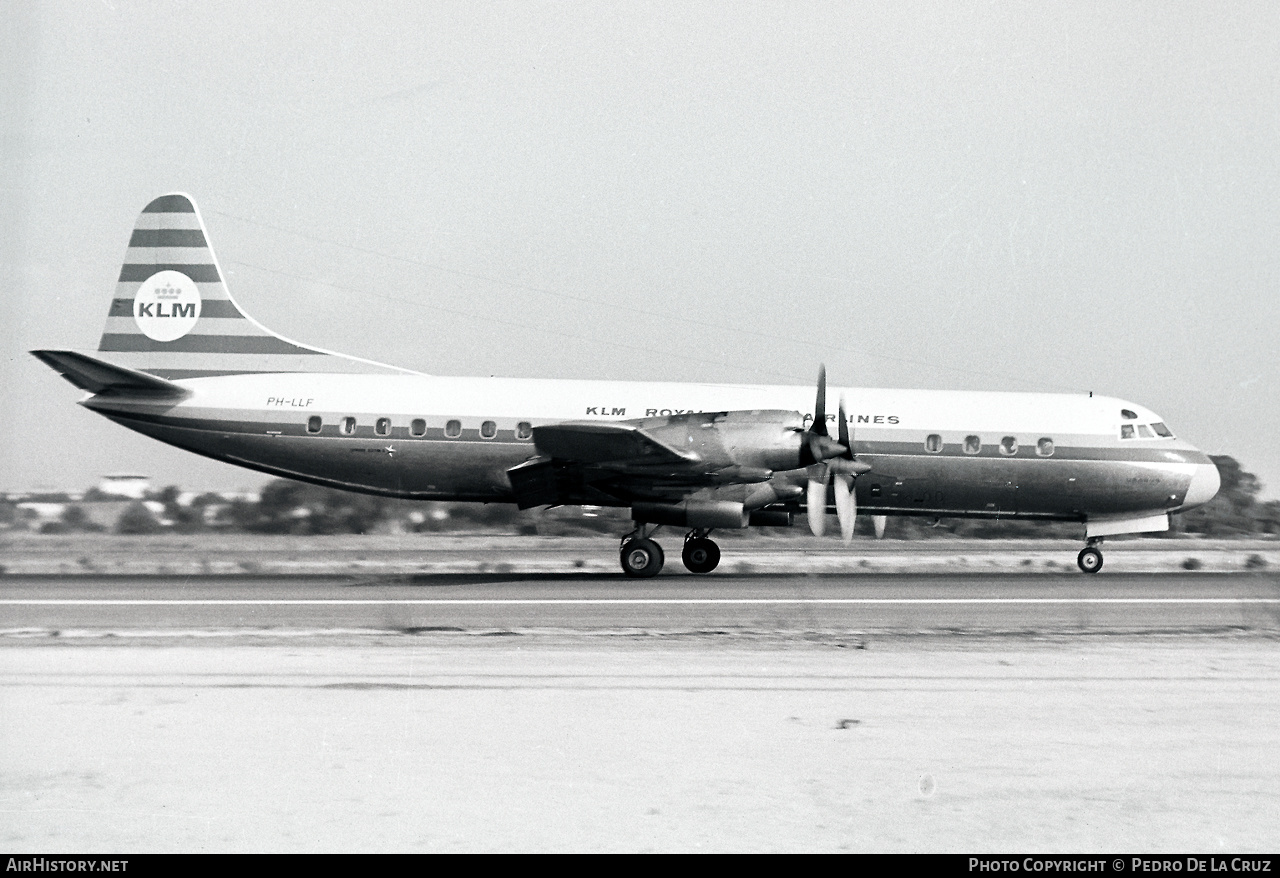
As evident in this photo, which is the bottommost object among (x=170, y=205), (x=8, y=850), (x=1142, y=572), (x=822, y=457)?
(x=8, y=850)

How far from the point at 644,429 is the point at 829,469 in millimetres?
3285

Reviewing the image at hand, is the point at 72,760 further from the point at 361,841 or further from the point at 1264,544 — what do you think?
the point at 1264,544

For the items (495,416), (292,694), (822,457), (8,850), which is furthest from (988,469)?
(8,850)

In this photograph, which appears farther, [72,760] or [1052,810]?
[72,760]

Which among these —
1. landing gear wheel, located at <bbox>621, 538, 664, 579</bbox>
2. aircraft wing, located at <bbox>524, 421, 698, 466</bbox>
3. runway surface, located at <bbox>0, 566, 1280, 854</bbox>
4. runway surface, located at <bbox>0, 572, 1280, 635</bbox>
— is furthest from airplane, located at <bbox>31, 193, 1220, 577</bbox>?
runway surface, located at <bbox>0, 566, 1280, 854</bbox>

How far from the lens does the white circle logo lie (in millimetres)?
25406

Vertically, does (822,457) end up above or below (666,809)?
above

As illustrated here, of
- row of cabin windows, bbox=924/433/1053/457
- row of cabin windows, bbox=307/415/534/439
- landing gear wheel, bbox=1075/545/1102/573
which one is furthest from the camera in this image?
landing gear wheel, bbox=1075/545/1102/573

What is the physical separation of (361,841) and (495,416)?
16.2m

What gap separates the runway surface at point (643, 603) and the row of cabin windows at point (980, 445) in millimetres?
2407

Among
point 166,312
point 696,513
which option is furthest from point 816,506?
point 166,312

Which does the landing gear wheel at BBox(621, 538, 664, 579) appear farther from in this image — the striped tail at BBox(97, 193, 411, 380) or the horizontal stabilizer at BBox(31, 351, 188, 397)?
the horizontal stabilizer at BBox(31, 351, 188, 397)

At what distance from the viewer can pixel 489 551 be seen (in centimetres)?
3141

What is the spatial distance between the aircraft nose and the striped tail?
52.2 feet
